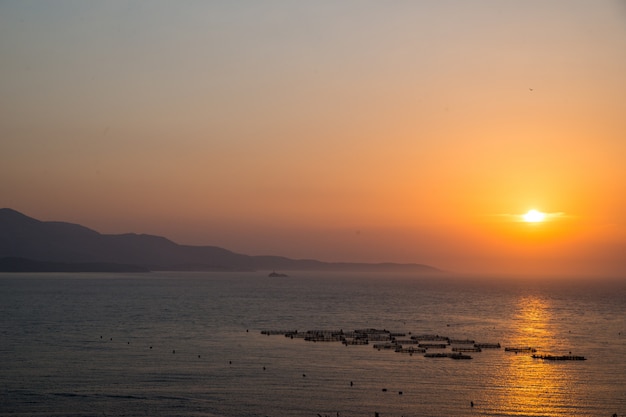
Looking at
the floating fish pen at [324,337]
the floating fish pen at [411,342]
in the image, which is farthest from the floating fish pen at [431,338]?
the floating fish pen at [324,337]

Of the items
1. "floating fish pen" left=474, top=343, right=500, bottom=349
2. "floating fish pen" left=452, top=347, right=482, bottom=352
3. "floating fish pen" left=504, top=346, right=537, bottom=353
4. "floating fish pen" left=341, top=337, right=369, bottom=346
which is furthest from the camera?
"floating fish pen" left=341, top=337, right=369, bottom=346

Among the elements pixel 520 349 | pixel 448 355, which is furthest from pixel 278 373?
pixel 520 349

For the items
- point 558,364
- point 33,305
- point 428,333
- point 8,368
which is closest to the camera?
point 8,368

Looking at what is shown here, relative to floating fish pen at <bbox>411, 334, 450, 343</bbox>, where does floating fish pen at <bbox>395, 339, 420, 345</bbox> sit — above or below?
below

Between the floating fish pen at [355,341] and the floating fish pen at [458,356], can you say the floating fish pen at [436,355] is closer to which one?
the floating fish pen at [458,356]

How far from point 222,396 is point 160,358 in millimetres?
26012

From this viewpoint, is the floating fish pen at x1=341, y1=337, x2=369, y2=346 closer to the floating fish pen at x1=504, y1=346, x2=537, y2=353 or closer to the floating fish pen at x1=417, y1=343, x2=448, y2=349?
the floating fish pen at x1=417, y1=343, x2=448, y2=349

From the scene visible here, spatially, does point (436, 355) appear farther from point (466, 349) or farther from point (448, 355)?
point (466, 349)

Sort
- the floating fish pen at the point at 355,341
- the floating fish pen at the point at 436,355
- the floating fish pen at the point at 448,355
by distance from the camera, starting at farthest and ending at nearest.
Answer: the floating fish pen at the point at 355,341 < the floating fish pen at the point at 436,355 < the floating fish pen at the point at 448,355

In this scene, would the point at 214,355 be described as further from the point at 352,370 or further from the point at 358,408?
the point at 358,408

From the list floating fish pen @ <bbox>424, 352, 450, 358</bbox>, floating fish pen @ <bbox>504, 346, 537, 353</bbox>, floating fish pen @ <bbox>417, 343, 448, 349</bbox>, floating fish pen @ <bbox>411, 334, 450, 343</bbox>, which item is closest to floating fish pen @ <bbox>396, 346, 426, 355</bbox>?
floating fish pen @ <bbox>417, 343, 448, 349</bbox>

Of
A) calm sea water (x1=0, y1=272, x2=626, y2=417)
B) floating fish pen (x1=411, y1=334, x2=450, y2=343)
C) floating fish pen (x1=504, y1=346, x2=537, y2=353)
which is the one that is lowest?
calm sea water (x1=0, y1=272, x2=626, y2=417)

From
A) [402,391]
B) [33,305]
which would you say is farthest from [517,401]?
[33,305]

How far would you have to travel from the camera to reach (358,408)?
66375 mm
